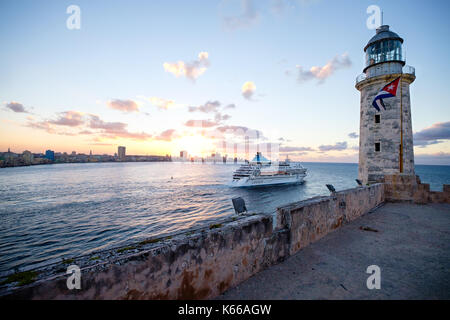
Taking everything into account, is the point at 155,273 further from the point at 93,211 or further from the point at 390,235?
the point at 93,211

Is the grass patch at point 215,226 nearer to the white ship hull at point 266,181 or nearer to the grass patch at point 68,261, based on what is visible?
the grass patch at point 68,261

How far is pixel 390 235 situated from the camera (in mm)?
5246

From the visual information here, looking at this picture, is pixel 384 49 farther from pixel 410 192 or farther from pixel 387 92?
pixel 410 192

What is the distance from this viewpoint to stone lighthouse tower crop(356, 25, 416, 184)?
1298 centimetres

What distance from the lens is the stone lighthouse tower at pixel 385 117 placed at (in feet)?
42.6

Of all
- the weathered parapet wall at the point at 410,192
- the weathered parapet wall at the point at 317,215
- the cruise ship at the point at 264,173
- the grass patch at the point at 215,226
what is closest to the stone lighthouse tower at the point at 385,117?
the weathered parapet wall at the point at 410,192

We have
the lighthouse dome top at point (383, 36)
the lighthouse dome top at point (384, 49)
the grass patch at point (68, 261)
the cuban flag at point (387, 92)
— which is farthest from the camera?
the lighthouse dome top at point (383, 36)

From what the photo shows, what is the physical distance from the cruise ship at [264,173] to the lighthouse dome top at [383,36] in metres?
28.1

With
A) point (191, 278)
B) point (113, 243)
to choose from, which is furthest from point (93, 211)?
point (191, 278)

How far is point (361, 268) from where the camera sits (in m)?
3.53

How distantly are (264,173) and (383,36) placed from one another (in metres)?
34.0

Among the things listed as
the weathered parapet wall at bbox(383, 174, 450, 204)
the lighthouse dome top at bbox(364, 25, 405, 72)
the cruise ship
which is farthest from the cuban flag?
the cruise ship

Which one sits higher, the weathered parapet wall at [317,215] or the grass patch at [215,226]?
the grass patch at [215,226]

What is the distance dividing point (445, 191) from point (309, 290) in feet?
38.7
